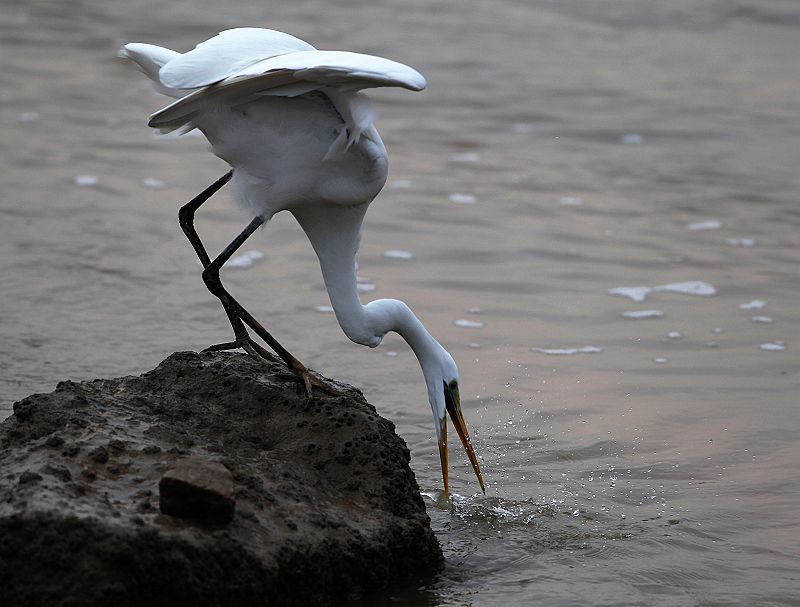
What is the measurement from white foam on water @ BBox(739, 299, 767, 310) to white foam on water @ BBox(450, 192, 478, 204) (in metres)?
2.55

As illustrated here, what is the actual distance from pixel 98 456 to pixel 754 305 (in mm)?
4966

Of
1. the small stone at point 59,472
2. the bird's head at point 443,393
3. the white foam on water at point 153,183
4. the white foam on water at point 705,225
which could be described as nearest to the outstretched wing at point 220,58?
the bird's head at point 443,393

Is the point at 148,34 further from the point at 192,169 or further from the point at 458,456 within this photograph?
the point at 458,456

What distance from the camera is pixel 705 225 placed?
9.47 m

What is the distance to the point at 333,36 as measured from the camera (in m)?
14.4

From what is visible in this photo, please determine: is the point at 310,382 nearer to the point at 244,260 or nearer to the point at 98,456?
the point at 98,456

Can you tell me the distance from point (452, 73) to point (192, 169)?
434 cm

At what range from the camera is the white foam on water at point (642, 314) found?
25.1ft

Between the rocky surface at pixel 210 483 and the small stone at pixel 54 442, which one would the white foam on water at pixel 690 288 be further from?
the small stone at pixel 54 442

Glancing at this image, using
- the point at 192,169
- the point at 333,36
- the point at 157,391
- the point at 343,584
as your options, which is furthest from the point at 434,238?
the point at 333,36

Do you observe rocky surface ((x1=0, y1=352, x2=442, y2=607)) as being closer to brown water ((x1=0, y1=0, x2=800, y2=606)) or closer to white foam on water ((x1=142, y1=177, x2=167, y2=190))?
brown water ((x1=0, y1=0, x2=800, y2=606))

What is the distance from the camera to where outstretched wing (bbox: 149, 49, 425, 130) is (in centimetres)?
449

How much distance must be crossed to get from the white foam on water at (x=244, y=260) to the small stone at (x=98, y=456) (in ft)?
13.4

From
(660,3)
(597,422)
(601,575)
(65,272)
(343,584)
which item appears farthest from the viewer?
(660,3)
